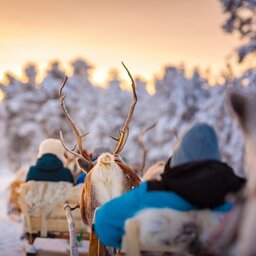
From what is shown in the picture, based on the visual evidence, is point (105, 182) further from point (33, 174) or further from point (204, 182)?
point (33, 174)

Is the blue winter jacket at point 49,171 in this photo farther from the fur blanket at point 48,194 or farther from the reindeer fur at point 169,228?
the reindeer fur at point 169,228

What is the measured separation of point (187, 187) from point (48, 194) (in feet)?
17.4

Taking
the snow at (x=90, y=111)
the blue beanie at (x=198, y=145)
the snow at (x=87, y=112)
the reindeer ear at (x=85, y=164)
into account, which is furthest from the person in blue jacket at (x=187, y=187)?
the snow at (x=87, y=112)

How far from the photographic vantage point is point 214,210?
293 cm

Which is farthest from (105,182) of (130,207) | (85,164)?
(130,207)

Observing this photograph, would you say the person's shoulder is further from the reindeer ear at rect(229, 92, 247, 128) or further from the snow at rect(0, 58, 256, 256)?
the snow at rect(0, 58, 256, 256)

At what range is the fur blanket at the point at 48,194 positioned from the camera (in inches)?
310

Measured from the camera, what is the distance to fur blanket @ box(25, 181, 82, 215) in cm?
787

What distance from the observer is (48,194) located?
310 inches

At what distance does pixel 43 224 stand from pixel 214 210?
5.45 meters

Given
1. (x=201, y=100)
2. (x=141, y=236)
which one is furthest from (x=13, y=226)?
(x=201, y=100)

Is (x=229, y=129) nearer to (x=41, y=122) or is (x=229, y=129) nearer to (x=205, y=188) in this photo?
(x=41, y=122)

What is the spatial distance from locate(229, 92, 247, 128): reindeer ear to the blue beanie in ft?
1.67

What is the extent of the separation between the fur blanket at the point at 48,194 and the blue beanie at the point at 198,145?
197 inches
